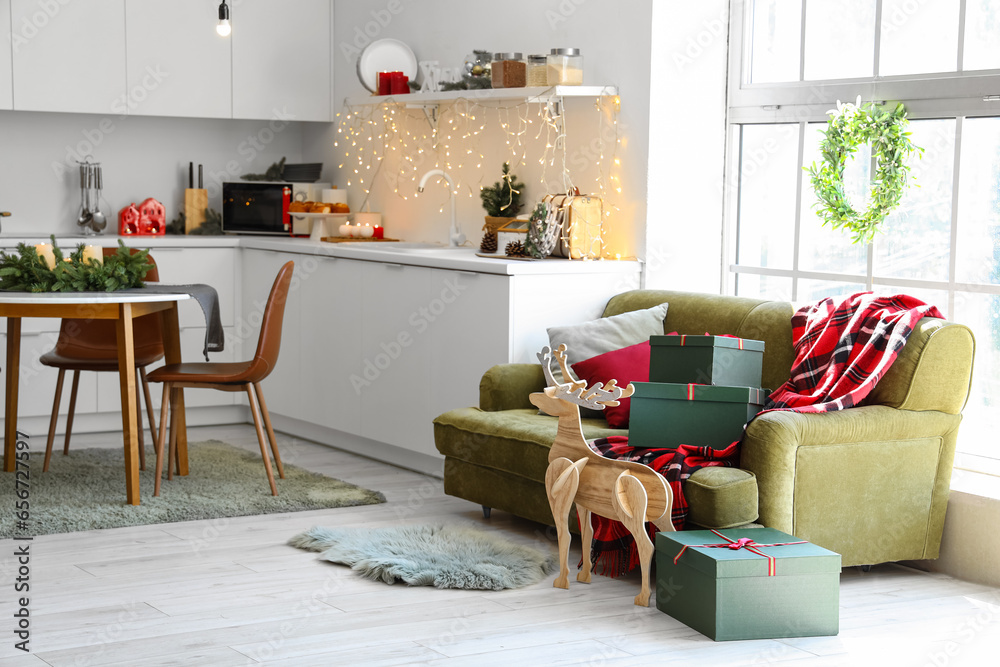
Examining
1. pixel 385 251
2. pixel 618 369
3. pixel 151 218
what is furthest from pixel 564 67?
pixel 151 218

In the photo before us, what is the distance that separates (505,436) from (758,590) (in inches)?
44.9

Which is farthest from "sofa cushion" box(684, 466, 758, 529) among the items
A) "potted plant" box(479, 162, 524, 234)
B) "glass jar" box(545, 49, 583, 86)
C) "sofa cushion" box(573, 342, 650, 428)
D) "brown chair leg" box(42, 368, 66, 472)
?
"brown chair leg" box(42, 368, 66, 472)

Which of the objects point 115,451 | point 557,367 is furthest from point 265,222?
point 557,367

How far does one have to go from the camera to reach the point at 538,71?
15.4 ft

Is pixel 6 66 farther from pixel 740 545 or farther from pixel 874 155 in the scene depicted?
pixel 740 545

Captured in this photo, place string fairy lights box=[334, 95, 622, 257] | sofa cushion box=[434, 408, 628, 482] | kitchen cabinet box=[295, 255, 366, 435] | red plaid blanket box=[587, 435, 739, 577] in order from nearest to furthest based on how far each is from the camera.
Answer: red plaid blanket box=[587, 435, 739, 577]
sofa cushion box=[434, 408, 628, 482]
string fairy lights box=[334, 95, 622, 257]
kitchen cabinet box=[295, 255, 366, 435]

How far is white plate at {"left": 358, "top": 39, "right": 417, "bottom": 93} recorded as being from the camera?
5.69m

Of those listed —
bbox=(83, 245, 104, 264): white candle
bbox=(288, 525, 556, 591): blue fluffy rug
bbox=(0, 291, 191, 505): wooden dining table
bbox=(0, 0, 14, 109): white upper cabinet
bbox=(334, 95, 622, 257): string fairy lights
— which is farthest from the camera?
bbox=(0, 0, 14, 109): white upper cabinet

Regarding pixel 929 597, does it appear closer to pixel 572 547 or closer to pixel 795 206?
pixel 572 547

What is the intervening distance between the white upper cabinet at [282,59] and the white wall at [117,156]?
0.42m

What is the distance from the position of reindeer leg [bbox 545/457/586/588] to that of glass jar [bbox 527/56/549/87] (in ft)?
6.10

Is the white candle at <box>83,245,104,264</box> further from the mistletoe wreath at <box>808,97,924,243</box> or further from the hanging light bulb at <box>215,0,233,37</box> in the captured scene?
the mistletoe wreath at <box>808,97,924,243</box>

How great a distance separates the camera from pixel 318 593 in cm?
333

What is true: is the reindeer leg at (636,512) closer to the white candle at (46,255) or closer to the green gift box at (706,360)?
the green gift box at (706,360)
